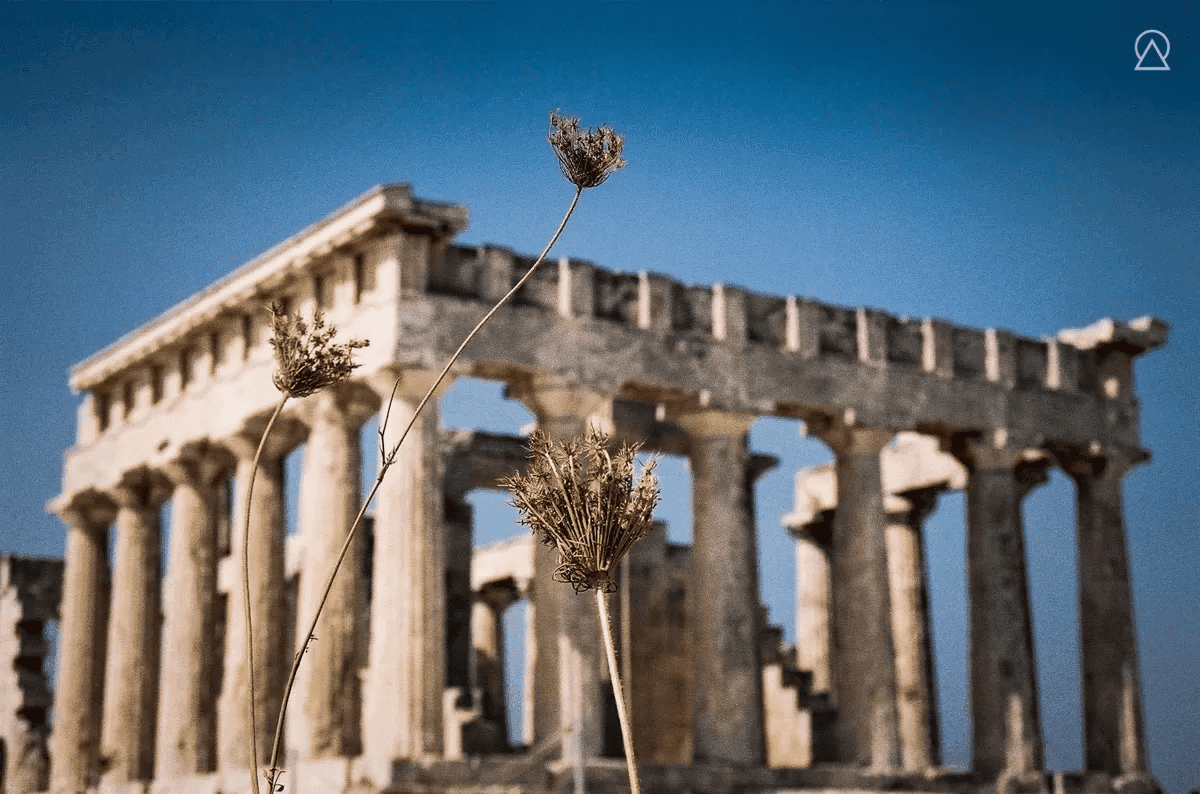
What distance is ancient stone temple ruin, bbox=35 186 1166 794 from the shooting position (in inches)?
923

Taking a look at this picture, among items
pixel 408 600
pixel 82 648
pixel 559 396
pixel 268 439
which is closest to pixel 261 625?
pixel 268 439

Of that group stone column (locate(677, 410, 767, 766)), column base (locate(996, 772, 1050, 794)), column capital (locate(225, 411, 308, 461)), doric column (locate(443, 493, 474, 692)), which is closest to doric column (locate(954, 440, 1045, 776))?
column base (locate(996, 772, 1050, 794))

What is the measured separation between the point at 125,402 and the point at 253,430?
15.8ft

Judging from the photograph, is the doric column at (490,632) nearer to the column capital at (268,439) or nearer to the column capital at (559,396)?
the column capital at (268,439)

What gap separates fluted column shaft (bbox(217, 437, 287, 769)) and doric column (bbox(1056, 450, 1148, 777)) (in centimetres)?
1222

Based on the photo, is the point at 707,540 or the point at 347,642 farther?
the point at 707,540

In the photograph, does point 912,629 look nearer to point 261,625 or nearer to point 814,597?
point 814,597

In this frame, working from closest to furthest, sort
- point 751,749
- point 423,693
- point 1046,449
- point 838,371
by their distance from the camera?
1. point 423,693
2. point 751,749
3. point 838,371
4. point 1046,449

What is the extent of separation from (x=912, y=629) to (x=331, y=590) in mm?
11644

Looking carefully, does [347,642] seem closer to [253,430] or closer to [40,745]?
[253,430]

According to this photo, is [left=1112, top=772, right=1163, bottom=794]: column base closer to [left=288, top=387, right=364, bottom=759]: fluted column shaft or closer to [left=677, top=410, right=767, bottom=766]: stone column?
[left=677, top=410, right=767, bottom=766]: stone column

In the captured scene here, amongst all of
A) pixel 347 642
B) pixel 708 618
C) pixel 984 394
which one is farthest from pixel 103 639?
pixel 984 394

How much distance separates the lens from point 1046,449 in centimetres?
2988

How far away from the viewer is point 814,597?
3338 cm
